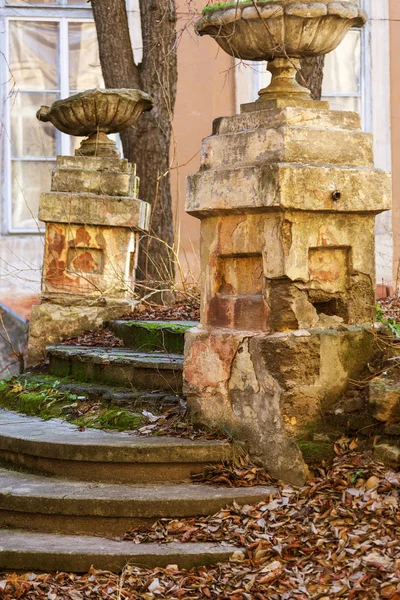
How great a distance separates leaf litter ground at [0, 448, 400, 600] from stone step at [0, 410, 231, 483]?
446 millimetres

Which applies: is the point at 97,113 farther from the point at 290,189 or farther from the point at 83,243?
the point at 290,189

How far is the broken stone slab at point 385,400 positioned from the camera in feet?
17.0

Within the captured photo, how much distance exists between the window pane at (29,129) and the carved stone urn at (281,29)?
757 cm

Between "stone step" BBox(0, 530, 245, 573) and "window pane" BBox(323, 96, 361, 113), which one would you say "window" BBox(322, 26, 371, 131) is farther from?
"stone step" BBox(0, 530, 245, 573)

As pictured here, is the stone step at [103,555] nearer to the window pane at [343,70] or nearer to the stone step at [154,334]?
the stone step at [154,334]

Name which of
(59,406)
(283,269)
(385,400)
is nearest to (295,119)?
(283,269)

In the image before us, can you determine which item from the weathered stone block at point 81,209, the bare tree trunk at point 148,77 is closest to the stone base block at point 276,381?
the weathered stone block at point 81,209

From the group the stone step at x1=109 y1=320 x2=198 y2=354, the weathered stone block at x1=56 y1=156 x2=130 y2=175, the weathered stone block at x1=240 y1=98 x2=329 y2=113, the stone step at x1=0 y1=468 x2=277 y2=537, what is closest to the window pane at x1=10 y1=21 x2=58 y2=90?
the weathered stone block at x1=56 y1=156 x2=130 y2=175

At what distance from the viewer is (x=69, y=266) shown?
8539 millimetres

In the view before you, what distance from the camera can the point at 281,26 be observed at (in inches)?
216

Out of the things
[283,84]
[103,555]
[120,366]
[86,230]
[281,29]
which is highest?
[281,29]

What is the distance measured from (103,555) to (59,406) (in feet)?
6.87

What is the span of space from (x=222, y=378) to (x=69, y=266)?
10.2 ft

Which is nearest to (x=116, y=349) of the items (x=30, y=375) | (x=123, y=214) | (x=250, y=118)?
(x=30, y=375)
